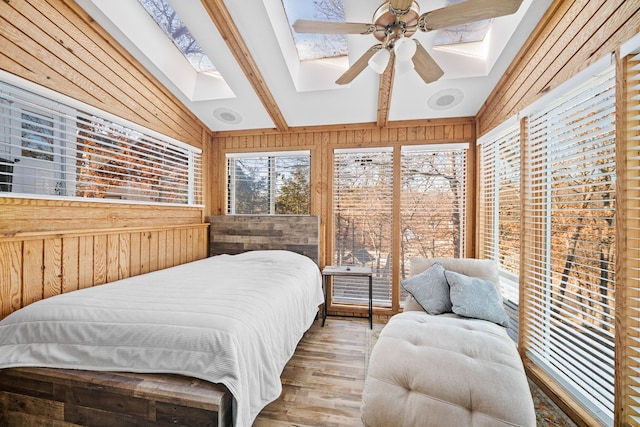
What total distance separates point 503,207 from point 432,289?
1249mm

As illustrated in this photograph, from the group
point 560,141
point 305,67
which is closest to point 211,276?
point 305,67

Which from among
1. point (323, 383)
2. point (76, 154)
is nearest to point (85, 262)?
point (76, 154)

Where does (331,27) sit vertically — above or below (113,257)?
above

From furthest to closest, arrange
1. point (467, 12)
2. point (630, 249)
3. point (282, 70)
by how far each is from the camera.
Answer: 1. point (282, 70)
2. point (467, 12)
3. point (630, 249)

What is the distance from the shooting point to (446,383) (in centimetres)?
138

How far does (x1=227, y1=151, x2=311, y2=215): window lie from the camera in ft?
12.6

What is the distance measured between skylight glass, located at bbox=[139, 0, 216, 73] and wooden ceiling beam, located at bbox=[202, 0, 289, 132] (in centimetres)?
46

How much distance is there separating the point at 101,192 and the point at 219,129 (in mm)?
1786

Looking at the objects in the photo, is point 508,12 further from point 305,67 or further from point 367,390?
point 367,390

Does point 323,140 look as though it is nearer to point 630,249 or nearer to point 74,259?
point 74,259

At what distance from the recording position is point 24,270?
189cm

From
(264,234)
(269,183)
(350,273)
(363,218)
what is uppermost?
(269,183)

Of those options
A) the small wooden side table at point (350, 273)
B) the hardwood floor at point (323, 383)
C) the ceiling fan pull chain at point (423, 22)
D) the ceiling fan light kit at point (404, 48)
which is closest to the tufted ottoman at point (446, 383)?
the hardwood floor at point (323, 383)

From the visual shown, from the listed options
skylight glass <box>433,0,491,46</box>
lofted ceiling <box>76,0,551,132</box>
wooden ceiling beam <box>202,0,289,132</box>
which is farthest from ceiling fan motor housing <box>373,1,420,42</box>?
wooden ceiling beam <box>202,0,289,132</box>
